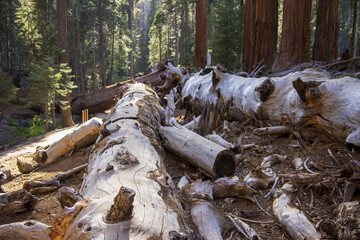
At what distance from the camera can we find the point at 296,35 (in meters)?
7.47

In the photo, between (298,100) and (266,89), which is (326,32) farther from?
(298,100)

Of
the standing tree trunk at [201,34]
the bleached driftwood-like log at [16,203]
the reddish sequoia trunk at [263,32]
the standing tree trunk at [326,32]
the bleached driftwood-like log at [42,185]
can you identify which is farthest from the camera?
the standing tree trunk at [201,34]

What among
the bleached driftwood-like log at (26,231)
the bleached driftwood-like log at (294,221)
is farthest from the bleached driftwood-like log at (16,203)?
the bleached driftwood-like log at (294,221)

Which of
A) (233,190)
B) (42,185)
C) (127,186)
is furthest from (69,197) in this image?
(42,185)

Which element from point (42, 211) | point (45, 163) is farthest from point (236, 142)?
point (45, 163)

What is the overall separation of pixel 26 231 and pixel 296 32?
25.9 ft

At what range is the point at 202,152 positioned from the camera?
3947 millimetres

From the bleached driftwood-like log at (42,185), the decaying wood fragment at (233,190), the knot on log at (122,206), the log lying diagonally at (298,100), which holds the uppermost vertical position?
the log lying diagonally at (298,100)

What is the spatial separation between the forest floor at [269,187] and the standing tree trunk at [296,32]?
3.52 m

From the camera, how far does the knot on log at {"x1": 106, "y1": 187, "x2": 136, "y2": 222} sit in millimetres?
1688

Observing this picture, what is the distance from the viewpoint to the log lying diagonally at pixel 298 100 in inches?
136

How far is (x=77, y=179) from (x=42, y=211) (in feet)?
3.58

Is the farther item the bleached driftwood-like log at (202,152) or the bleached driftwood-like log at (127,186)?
the bleached driftwood-like log at (202,152)

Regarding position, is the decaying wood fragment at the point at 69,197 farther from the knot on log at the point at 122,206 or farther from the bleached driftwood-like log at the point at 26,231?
the knot on log at the point at 122,206
